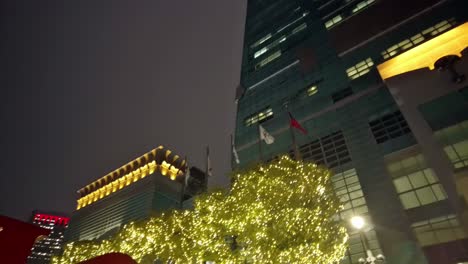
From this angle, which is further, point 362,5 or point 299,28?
point 299,28

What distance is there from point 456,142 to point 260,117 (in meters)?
21.3

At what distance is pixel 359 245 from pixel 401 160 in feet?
24.0

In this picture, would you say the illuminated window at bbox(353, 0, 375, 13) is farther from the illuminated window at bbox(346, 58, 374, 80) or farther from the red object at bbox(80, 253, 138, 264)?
the red object at bbox(80, 253, 138, 264)

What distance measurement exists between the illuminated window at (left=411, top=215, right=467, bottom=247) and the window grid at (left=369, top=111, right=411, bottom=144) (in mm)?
7278

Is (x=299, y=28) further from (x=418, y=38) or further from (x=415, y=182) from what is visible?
(x=415, y=182)

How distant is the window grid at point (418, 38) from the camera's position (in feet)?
88.0

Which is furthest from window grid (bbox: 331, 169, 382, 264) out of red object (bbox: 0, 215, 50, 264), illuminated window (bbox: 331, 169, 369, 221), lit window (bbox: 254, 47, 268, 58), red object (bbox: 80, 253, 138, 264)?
lit window (bbox: 254, 47, 268, 58)

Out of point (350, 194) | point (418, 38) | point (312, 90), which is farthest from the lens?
point (312, 90)

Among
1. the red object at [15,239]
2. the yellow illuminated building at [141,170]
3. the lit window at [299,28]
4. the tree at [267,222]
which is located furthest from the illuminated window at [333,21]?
the yellow illuminated building at [141,170]

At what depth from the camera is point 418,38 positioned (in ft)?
91.9

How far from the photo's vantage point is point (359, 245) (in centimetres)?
2053

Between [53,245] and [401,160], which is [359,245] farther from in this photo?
[53,245]

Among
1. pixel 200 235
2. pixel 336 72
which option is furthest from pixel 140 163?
pixel 200 235

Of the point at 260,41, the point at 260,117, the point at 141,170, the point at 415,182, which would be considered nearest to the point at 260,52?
the point at 260,41
